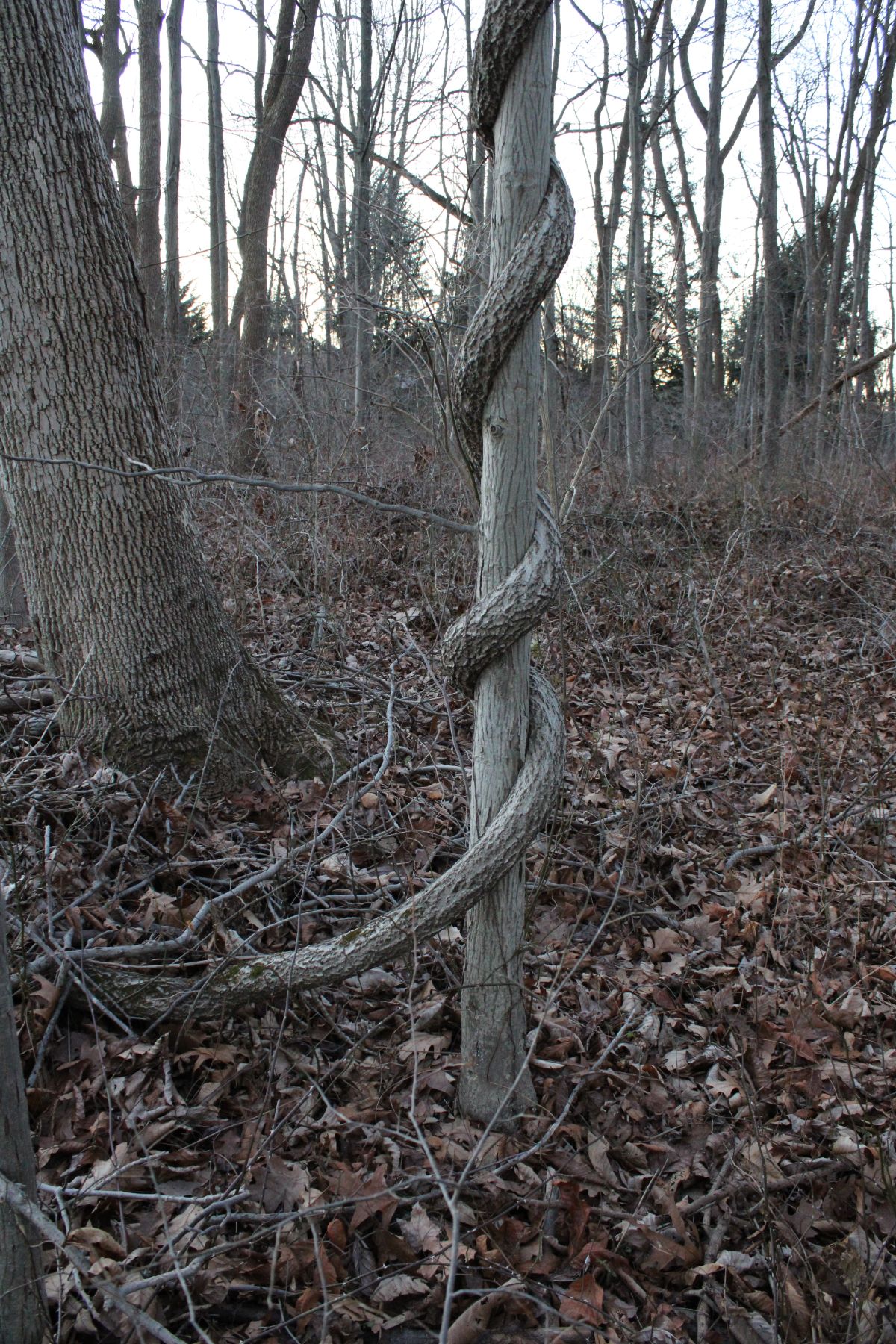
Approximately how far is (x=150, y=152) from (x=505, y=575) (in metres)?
11.1

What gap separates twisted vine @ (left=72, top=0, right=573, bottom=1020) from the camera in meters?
1.92

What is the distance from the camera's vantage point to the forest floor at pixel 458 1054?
2051 millimetres

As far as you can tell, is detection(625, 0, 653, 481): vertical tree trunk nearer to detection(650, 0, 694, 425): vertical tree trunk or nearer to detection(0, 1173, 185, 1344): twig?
detection(650, 0, 694, 425): vertical tree trunk

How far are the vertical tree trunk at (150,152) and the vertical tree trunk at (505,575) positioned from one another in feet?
27.8

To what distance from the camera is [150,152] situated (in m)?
10.5

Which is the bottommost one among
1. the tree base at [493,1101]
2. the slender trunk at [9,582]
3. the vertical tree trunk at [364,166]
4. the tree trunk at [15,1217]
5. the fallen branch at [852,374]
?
the tree base at [493,1101]

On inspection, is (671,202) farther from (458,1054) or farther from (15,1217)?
(15,1217)

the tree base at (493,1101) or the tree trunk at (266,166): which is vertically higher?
the tree trunk at (266,166)

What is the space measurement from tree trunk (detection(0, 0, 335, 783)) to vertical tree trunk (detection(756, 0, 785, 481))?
28.9 feet

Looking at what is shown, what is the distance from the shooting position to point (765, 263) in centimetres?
1134

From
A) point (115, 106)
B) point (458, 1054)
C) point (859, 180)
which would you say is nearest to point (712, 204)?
point (859, 180)

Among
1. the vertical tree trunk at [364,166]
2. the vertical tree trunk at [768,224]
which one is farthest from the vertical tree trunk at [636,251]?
the vertical tree trunk at [364,166]

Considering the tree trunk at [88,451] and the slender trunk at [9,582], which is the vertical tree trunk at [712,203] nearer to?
the slender trunk at [9,582]

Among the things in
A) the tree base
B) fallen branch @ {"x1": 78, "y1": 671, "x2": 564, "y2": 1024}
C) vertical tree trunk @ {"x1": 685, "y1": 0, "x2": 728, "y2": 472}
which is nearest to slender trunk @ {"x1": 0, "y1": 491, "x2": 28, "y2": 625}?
fallen branch @ {"x1": 78, "y1": 671, "x2": 564, "y2": 1024}
